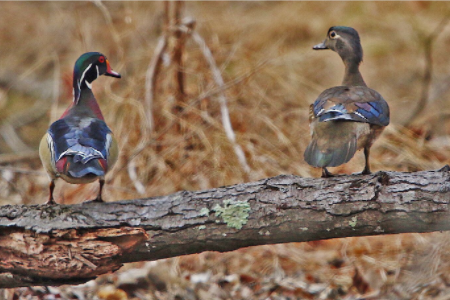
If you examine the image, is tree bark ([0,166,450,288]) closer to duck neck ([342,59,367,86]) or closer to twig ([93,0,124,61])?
duck neck ([342,59,367,86])

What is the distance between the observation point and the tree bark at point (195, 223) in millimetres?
2869

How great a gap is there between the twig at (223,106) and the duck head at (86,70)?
1.66 m

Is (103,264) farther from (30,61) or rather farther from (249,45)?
(30,61)

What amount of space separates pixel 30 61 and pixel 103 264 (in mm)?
7842

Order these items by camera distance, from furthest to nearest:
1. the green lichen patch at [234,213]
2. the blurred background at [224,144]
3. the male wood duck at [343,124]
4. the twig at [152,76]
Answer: the twig at [152,76], the blurred background at [224,144], the male wood duck at [343,124], the green lichen patch at [234,213]

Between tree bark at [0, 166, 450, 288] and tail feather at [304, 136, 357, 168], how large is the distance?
91mm

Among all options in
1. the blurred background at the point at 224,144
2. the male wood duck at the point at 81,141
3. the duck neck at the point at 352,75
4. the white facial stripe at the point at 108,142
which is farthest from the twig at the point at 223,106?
the white facial stripe at the point at 108,142

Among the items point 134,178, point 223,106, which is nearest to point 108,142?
point 134,178

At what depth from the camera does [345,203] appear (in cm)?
288

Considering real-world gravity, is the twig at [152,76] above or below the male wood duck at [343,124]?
above

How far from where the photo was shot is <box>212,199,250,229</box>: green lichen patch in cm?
298

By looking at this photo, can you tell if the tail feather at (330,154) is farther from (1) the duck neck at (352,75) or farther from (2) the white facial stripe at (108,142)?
(2) the white facial stripe at (108,142)

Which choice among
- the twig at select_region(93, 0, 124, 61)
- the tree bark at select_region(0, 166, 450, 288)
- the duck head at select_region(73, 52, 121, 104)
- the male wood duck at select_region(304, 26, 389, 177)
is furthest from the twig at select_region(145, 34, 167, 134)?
the tree bark at select_region(0, 166, 450, 288)

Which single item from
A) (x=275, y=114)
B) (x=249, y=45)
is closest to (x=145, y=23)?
(x=249, y=45)
